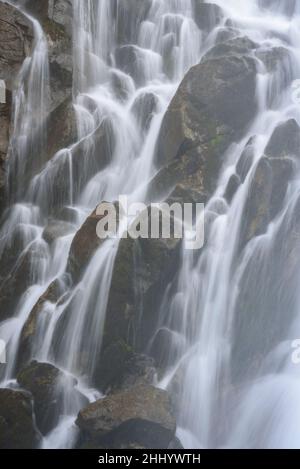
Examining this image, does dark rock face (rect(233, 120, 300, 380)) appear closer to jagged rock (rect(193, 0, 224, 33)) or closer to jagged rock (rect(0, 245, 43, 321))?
jagged rock (rect(0, 245, 43, 321))

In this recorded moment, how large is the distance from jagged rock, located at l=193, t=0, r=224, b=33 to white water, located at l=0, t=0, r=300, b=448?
49.6 inches

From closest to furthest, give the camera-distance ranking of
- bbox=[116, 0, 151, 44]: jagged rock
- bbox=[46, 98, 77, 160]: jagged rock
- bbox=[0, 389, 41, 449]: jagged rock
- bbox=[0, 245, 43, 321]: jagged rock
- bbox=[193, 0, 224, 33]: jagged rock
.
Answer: bbox=[0, 389, 41, 449]: jagged rock < bbox=[0, 245, 43, 321]: jagged rock < bbox=[46, 98, 77, 160]: jagged rock < bbox=[116, 0, 151, 44]: jagged rock < bbox=[193, 0, 224, 33]: jagged rock

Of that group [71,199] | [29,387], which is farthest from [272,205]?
[29,387]

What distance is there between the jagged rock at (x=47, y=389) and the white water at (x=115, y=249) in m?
0.21

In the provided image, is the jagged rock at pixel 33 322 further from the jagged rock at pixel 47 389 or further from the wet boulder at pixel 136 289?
the wet boulder at pixel 136 289

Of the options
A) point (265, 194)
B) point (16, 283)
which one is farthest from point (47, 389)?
point (265, 194)

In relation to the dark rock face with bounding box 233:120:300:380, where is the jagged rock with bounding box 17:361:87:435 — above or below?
below

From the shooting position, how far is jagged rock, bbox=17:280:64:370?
38.1ft

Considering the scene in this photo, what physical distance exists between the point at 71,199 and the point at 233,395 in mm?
6543

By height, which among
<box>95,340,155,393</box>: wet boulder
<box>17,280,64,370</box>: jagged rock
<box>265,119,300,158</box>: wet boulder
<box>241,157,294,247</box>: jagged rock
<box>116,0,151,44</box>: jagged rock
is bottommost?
<box>95,340,155,393</box>: wet boulder

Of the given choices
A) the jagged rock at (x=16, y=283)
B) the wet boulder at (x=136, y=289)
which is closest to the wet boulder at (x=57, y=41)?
the jagged rock at (x=16, y=283)

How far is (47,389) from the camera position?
1036 centimetres

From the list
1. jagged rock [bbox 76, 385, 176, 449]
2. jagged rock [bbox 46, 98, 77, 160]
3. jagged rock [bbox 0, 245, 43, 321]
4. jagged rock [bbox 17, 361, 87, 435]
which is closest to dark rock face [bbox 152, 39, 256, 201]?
jagged rock [bbox 46, 98, 77, 160]

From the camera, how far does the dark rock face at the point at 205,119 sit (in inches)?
548
